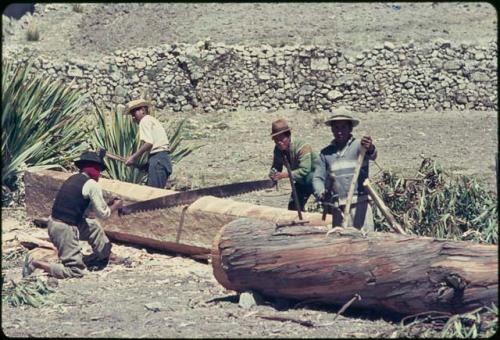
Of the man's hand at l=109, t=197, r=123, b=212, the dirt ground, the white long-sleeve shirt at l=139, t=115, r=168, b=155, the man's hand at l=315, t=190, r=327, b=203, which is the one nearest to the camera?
the dirt ground

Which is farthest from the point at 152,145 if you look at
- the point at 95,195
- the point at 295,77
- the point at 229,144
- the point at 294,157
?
the point at 295,77

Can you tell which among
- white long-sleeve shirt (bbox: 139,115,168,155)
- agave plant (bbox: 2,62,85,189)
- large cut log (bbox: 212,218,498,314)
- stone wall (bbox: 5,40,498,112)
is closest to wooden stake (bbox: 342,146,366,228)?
large cut log (bbox: 212,218,498,314)

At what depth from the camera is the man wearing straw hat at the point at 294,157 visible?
10352 millimetres

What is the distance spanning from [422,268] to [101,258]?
404 cm

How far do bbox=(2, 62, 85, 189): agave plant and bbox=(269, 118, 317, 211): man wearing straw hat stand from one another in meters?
3.68

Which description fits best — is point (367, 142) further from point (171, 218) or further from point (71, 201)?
point (71, 201)

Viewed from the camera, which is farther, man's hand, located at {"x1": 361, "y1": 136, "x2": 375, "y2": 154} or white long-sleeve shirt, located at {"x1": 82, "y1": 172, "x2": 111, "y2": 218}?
white long-sleeve shirt, located at {"x1": 82, "y1": 172, "x2": 111, "y2": 218}

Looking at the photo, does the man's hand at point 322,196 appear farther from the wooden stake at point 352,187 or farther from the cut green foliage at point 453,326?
the cut green foliage at point 453,326

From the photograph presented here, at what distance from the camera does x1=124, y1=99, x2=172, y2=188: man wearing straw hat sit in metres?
12.3

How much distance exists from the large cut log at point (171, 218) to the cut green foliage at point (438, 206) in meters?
1.08

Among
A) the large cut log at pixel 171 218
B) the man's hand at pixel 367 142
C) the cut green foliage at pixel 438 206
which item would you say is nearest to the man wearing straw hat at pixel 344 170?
the man's hand at pixel 367 142

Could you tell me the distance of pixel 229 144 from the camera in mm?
19469

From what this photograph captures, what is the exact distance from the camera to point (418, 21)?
1050 inches

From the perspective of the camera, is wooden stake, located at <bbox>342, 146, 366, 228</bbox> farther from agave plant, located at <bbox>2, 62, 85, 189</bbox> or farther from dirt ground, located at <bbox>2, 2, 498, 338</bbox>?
agave plant, located at <bbox>2, 62, 85, 189</bbox>
